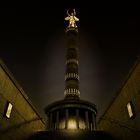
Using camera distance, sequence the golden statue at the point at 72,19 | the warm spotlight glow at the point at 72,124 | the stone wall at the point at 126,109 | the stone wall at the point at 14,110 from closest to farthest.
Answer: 1. the stone wall at the point at 126,109
2. the stone wall at the point at 14,110
3. the warm spotlight glow at the point at 72,124
4. the golden statue at the point at 72,19

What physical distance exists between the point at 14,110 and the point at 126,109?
314 inches

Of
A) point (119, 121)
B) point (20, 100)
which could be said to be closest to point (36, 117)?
point (20, 100)

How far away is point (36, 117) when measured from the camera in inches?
753

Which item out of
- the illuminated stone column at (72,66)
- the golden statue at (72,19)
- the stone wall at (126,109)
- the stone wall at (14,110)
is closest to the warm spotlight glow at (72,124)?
the illuminated stone column at (72,66)

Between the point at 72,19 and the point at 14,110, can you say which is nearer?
the point at 14,110

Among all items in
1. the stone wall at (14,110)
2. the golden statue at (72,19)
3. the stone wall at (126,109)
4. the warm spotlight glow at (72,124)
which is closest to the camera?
the stone wall at (126,109)

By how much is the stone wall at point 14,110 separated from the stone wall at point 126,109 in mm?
7337

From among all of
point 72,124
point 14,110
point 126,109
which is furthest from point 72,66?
point 126,109

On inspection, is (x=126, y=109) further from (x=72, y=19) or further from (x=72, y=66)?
(x=72, y=19)

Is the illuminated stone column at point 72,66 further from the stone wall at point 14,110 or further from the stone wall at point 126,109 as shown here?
the stone wall at point 126,109

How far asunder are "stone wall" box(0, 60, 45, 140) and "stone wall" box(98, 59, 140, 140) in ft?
24.1

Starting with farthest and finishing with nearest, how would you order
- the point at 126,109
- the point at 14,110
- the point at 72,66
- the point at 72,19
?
1. the point at 72,19
2. the point at 72,66
3. the point at 14,110
4. the point at 126,109

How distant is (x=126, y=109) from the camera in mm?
13078

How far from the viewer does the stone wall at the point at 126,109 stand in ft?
37.4
